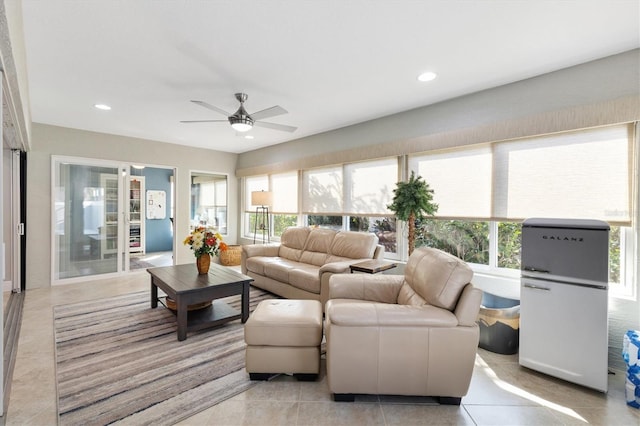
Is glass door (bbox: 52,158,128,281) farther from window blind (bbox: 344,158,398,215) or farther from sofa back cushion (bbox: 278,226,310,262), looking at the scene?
window blind (bbox: 344,158,398,215)

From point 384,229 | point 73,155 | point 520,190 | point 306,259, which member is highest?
point 73,155

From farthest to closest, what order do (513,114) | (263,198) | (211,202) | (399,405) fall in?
(211,202)
(263,198)
(513,114)
(399,405)

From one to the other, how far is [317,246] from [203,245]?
1717mm

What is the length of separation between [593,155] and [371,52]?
2176 millimetres

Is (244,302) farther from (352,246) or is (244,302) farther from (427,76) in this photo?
(427,76)

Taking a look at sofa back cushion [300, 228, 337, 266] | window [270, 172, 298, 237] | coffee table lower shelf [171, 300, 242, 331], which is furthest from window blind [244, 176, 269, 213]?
coffee table lower shelf [171, 300, 242, 331]

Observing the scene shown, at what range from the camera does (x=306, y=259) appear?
4.52 metres

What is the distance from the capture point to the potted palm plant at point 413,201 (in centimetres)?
338

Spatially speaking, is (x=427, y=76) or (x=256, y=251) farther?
(x=256, y=251)

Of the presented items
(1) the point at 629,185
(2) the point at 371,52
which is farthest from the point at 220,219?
(1) the point at 629,185

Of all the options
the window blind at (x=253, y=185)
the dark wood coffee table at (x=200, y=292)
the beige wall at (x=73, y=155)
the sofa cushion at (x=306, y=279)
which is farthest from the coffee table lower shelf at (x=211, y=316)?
the window blind at (x=253, y=185)

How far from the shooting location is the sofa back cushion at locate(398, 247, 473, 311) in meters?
1.99

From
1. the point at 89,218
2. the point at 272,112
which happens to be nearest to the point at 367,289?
the point at 272,112

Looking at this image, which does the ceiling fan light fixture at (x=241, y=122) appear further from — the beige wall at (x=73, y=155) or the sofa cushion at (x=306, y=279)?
the beige wall at (x=73, y=155)
